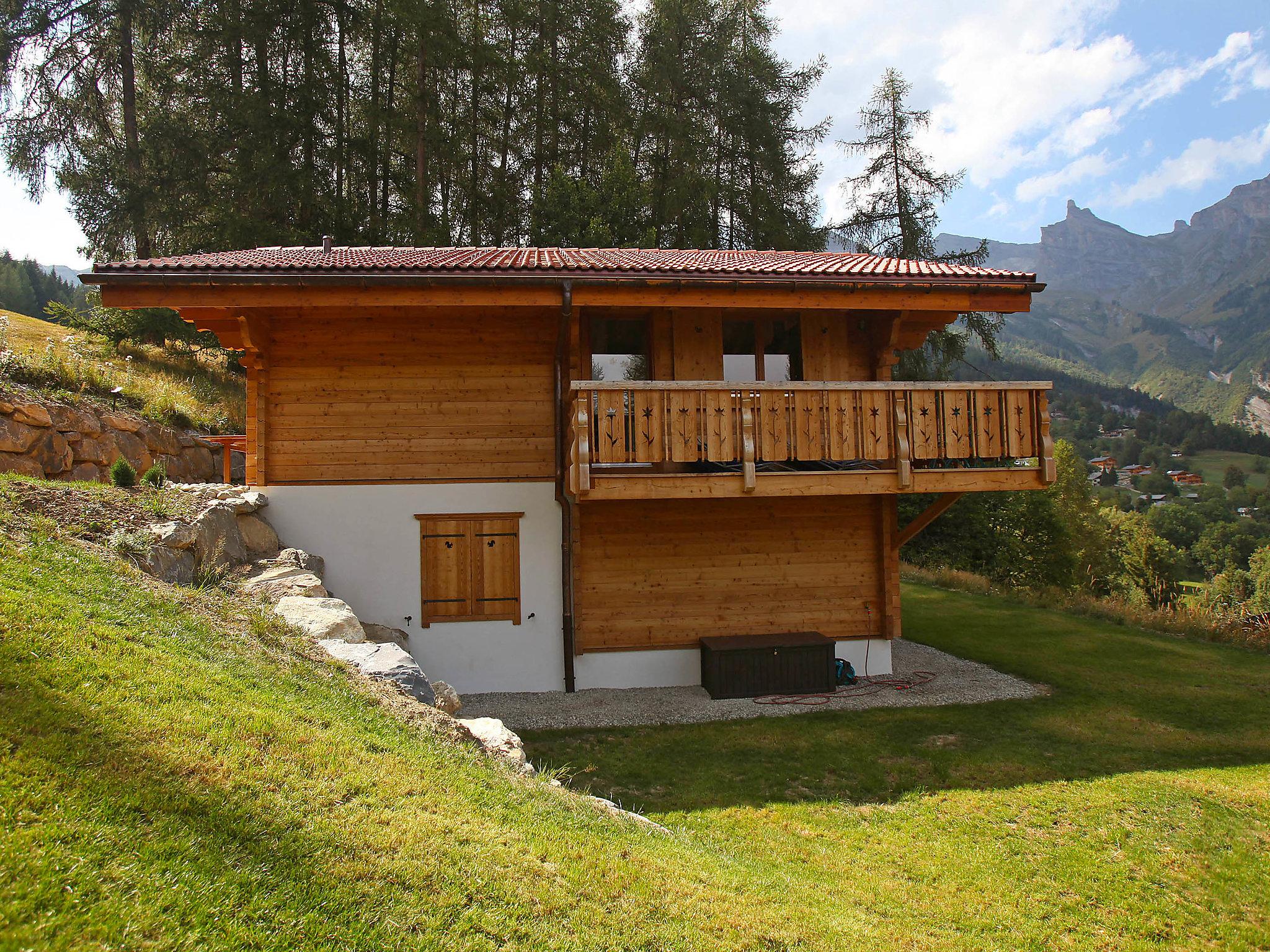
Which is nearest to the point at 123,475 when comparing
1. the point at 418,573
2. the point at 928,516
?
the point at 418,573

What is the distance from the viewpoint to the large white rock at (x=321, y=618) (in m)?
6.69

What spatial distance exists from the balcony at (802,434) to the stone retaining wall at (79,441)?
8.18 m

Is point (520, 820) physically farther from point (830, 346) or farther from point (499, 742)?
point (830, 346)

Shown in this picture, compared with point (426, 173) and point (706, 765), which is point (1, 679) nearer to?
point (706, 765)

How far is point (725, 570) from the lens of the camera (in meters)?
10.1

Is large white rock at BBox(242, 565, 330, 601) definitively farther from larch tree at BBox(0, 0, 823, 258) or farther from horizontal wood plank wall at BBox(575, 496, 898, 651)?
larch tree at BBox(0, 0, 823, 258)

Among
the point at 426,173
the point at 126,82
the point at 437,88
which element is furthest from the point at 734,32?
the point at 126,82

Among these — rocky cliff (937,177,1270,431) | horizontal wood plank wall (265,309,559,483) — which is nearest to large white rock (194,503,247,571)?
horizontal wood plank wall (265,309,559,483)

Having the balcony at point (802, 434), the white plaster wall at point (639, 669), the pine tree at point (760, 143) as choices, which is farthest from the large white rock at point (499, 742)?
the pine tree at point (760, 143)

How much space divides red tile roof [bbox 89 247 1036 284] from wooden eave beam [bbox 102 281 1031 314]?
0.15 m

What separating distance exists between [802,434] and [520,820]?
6.03 meters

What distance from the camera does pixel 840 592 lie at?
34.1ft

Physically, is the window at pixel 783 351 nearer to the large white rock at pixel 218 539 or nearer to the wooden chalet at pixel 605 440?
the wooden chalet at pixel 605 440

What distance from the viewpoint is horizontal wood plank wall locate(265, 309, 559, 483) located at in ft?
31.8
